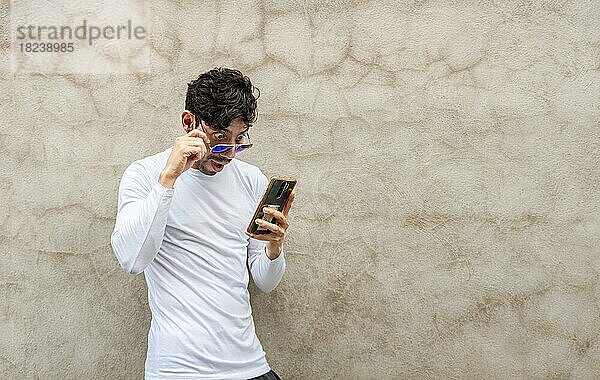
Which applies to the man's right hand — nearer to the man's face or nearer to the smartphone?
the man's face

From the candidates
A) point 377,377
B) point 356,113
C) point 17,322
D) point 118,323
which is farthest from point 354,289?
point 17,322

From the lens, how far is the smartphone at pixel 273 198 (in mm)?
2645

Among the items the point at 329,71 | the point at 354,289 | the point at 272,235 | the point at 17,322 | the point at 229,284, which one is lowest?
the point at 17,322

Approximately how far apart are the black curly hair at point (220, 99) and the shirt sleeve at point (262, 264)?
364 mm

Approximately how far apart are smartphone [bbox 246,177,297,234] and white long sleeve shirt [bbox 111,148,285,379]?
178 millimetres

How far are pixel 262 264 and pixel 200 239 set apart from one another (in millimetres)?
261

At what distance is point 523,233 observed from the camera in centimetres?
329

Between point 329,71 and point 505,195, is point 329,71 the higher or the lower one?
the higher one

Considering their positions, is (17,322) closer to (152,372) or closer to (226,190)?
(152,372)

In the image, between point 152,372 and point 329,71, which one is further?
point 329,71

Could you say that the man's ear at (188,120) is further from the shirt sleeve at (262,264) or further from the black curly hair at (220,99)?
the shirt sleeve at (262,264)

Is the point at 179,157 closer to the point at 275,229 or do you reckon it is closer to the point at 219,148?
the point at 219,148

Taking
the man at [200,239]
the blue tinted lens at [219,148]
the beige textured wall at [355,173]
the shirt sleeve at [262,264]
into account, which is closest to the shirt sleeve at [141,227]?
the man at [200,239]

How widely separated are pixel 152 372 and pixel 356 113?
1.24 m
